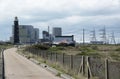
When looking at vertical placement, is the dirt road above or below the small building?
below

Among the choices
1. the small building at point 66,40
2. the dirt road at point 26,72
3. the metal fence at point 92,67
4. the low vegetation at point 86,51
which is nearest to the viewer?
the metal fence at point 92,67

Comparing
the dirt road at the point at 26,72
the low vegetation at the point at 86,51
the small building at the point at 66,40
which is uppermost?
the small building at the point at 66,40

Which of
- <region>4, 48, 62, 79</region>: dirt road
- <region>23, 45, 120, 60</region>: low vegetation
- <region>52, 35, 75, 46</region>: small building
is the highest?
<region>52, 35, 75, 46</region>: small building

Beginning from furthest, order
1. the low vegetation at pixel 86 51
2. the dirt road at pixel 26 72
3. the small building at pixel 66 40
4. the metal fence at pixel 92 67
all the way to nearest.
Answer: the small building at pixel 66 40
the low vegetation at pixel 86 51
the dirt road at pixel 26 72
the metal fence at pixel 92 67

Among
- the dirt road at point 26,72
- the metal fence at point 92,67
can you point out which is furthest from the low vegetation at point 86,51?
the metal fence at point 92,67

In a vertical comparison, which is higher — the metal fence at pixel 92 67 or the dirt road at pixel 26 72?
the metal fence at pixel 92 67

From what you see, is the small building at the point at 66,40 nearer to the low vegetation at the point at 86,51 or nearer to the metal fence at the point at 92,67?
the low vegetation at the point at 86,51

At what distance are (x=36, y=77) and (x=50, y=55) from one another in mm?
15523

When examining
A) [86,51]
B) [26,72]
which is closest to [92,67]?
[26,72]

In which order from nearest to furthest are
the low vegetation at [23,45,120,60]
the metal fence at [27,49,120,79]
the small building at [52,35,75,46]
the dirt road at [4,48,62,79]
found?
the metal fence at [27,49,120,79] → the dirt road at [4,48,62,79] → the low vegetation at [23,45,120,60] → the small building at [52,35,75,46]

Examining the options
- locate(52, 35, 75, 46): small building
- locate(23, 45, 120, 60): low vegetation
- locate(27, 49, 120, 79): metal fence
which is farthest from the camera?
locate(52, 35, 75, 46): small building

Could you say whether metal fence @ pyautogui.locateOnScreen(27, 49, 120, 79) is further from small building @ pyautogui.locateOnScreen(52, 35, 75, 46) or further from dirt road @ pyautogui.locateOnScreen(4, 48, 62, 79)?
small building @ pyautogui.locateOnScreen(52, 35, 75, 46)

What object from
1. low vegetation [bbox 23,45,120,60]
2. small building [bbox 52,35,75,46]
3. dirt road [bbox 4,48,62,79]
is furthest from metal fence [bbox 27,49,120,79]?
small building [bbox 52,35,75,46]

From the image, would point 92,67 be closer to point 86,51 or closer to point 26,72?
point 26,72
